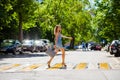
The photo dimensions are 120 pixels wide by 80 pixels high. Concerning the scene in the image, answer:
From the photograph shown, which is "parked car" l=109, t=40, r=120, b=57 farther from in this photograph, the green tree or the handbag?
the green tree

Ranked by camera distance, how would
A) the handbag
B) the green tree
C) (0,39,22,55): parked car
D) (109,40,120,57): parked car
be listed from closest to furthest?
the handbag → (109,40,120,57): parked car → (0,39,22,55): parked car → the green tree

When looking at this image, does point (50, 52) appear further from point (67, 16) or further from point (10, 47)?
point (67, 16)

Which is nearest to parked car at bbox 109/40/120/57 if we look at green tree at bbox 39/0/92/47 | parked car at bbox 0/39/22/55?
parked car at bbox 0/39/22/55

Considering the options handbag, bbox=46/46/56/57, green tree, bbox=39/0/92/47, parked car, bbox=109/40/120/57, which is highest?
green tree, bbox=39/0/92/47

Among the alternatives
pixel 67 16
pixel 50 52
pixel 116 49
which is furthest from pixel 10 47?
pixel 67 16

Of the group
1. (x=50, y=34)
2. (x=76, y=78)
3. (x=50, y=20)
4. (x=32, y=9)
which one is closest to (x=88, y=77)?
(x=76, y=78)

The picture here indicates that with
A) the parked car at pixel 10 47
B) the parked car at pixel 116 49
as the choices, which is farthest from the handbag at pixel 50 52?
the parked car at pixel 10 47

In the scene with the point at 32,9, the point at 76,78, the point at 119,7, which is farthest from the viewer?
the point at 32,9

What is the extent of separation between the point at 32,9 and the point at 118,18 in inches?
570

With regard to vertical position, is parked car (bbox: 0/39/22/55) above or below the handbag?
below

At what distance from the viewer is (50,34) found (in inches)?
3652

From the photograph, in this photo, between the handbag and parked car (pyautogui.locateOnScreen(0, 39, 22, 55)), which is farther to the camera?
parked car (pyautogui.locateOnScreen(0, 39, 22, 55))

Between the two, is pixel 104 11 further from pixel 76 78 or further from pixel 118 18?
pixel 76 78

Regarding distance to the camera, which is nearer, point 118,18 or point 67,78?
point 67,78
